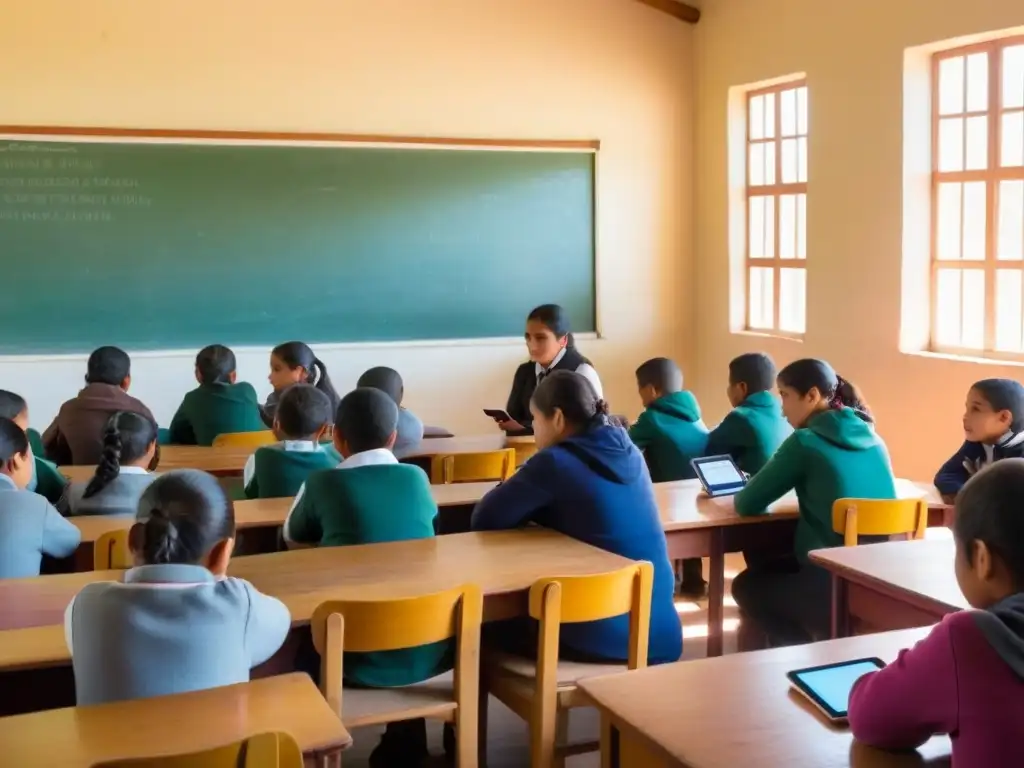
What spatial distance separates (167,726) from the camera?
6.05ft

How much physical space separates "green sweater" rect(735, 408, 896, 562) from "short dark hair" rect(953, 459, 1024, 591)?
6.53ft

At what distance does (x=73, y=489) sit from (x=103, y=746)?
1.88m

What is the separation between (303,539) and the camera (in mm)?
3148

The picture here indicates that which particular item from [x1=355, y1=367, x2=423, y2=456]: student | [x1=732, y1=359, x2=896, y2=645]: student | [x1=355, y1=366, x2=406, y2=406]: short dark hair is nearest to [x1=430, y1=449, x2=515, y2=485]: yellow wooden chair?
[x1=355, y1=367, x2=423, y2=456]: student

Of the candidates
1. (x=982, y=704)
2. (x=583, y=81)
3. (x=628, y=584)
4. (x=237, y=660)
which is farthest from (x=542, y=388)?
(x=583, y=81)

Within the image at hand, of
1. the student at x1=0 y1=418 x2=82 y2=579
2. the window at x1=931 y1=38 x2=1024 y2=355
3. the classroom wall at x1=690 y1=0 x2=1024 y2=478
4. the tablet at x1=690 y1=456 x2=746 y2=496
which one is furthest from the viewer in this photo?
the classroom wall at x1=690 y1=0 x2=1024 y2=478

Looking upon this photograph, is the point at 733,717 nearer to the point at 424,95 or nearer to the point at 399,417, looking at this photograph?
the point at 399,417

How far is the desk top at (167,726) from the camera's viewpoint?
5.74ft

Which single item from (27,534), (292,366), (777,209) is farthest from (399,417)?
(777,209)

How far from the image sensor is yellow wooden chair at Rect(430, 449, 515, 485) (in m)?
4.32

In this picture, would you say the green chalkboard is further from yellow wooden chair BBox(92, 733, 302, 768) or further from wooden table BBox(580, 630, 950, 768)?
yellow wooden chair BBox(92, 733, 302, 768)

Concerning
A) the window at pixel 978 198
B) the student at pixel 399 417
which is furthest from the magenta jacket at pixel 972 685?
the window at pixel 978 198

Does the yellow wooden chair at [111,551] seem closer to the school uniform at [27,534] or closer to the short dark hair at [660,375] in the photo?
the school uniform at [27,534]

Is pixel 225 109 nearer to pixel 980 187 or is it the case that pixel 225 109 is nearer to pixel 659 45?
pixel 659 45
